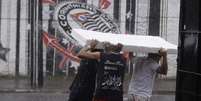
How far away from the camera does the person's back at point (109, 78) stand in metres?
8.96

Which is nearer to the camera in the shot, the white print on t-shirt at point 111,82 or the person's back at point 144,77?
the white print on t-shirt at point 111,82

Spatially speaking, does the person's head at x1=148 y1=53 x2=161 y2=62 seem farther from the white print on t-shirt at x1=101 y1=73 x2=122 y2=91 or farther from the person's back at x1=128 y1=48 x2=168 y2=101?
the white print on t-shirt at x1=101 y1=73 x2=122 y2=91

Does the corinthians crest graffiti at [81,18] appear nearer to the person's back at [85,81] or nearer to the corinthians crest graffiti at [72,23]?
the corinthians crest graffiti at [72,23]

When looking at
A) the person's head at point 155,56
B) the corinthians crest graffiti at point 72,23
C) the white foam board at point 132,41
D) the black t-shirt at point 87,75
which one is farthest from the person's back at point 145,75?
the corinthians crest graffiti at point 72,23

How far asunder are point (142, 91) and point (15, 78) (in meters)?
7.32

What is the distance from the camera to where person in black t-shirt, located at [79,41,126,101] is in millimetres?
8953

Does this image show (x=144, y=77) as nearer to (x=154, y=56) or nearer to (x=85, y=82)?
(x=154, y=56)

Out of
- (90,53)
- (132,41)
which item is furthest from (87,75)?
(132,41)

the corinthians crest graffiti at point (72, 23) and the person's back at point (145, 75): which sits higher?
the corinthians crest graffiti at point (72, 23)

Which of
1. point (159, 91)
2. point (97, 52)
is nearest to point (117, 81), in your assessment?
point (97, 52)

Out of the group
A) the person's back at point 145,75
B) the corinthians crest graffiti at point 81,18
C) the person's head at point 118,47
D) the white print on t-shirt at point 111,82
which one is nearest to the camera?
the person's head at point 118,47

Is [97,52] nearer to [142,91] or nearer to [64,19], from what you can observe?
[142,91]

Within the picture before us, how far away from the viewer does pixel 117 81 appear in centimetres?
903

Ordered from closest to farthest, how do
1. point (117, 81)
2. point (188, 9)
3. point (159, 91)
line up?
point (188, 9)
point (117, 81)
point (159, 91)
